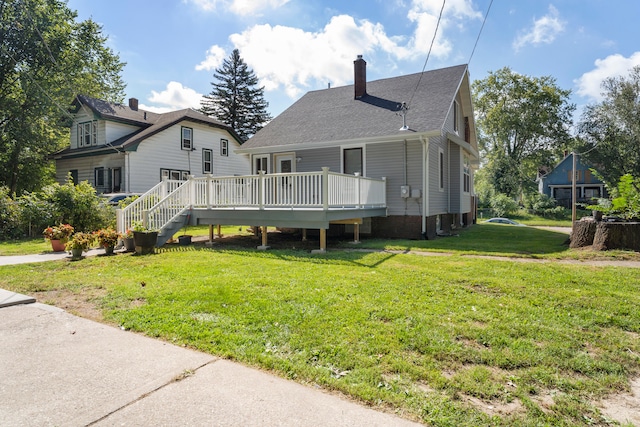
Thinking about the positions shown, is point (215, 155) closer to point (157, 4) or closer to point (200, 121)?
point (200, 121)

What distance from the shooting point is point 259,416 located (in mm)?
2305

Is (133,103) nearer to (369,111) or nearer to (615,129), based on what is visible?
(369,111)

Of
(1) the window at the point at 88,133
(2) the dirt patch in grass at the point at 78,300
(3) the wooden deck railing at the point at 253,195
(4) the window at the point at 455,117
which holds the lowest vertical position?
(2) the dirt patch in grass at the point at 78,300

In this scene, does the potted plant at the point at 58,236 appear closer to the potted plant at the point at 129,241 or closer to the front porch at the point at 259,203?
the front porch at the point at 259,203

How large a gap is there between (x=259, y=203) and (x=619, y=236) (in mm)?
8389

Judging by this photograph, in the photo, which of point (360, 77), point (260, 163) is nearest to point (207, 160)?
point (260, 163)

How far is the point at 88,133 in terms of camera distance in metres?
21.1

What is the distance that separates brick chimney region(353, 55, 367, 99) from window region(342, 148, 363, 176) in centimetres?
354

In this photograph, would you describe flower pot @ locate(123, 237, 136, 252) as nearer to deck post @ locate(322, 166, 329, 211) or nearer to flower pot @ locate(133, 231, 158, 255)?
flower pot @ locate(133, 231, 158, 255)

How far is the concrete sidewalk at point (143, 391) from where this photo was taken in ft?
7.48

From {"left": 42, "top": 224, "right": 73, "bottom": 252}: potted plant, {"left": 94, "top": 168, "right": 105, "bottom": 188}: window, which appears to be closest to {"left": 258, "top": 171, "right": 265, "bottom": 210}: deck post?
{"left": 42, "top": 224, "right": 73, "bottom": 252}: potted plant

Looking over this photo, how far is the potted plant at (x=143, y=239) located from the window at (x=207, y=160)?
582 inches

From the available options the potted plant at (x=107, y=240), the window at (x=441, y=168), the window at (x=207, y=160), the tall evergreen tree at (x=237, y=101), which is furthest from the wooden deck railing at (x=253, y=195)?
the tall evergreen tree at (x=237, y=101)

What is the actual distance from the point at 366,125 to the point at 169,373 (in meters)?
10.8
